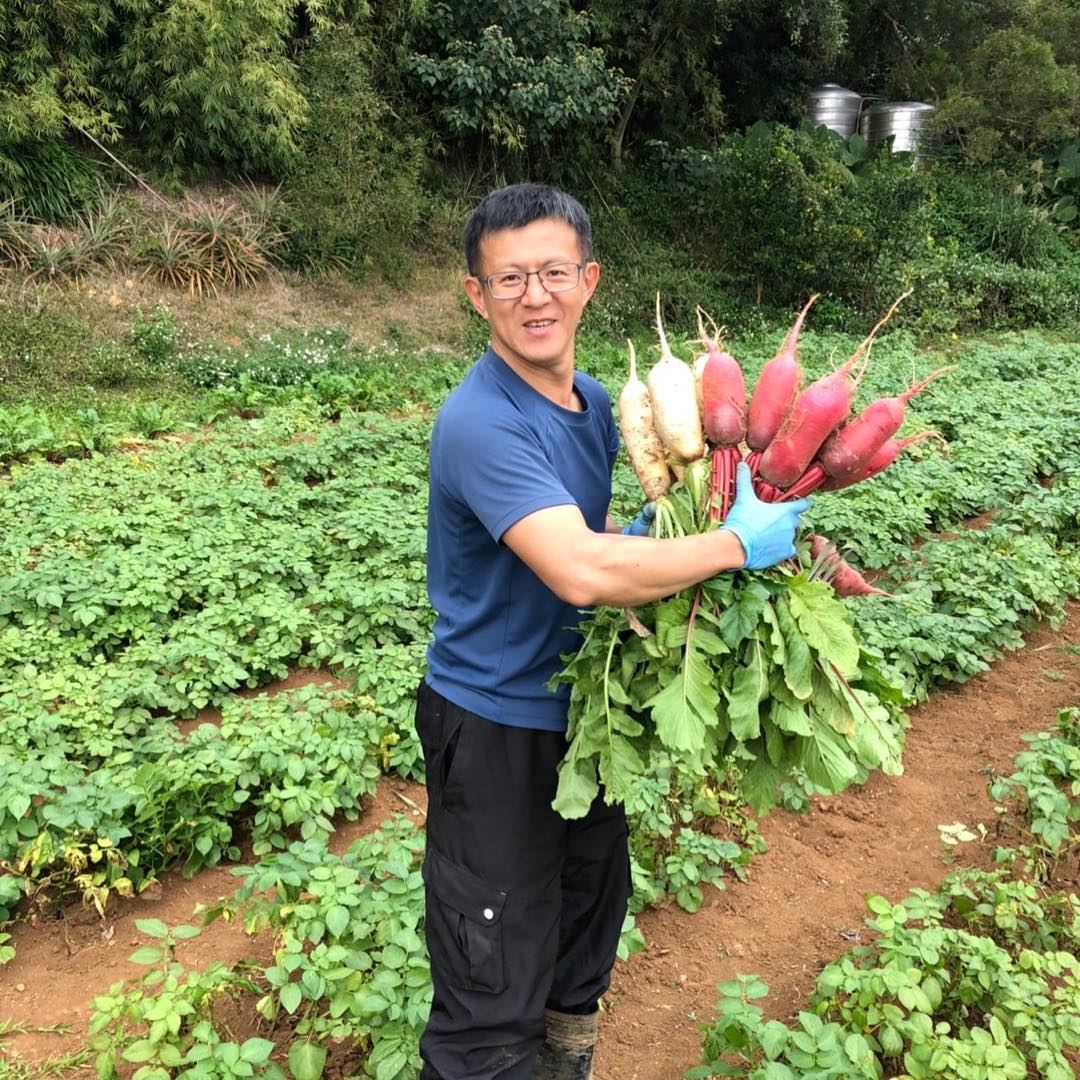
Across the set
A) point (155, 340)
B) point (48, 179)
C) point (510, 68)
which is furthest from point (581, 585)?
point (510, 68)

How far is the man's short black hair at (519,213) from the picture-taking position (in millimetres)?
1901

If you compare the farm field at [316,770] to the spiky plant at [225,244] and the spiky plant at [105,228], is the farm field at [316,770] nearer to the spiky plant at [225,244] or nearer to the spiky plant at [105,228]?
the spiky plant at [105,228]

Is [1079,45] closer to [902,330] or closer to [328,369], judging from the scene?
[902,330]

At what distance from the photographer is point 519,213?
6.23 feet

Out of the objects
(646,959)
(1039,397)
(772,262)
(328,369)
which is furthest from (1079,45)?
(646,959)

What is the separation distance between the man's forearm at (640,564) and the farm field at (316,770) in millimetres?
626

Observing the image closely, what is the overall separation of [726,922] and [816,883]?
414 millimetres

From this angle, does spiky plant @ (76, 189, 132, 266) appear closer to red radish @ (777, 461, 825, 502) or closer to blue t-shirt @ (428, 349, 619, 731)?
blue t-shirt @ (428, 349, 619, 731)

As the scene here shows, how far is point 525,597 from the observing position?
196cm

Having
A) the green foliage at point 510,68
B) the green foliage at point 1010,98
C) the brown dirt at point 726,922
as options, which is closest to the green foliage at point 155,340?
the green foliage at point 510,68

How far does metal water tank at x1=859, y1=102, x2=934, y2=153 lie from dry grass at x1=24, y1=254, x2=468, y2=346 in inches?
420

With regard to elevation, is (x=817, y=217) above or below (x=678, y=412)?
above

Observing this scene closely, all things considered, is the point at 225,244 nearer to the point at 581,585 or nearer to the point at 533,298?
the point at 533,298

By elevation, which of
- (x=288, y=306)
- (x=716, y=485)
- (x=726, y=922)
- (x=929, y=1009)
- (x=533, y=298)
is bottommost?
(x=726, y=922)
